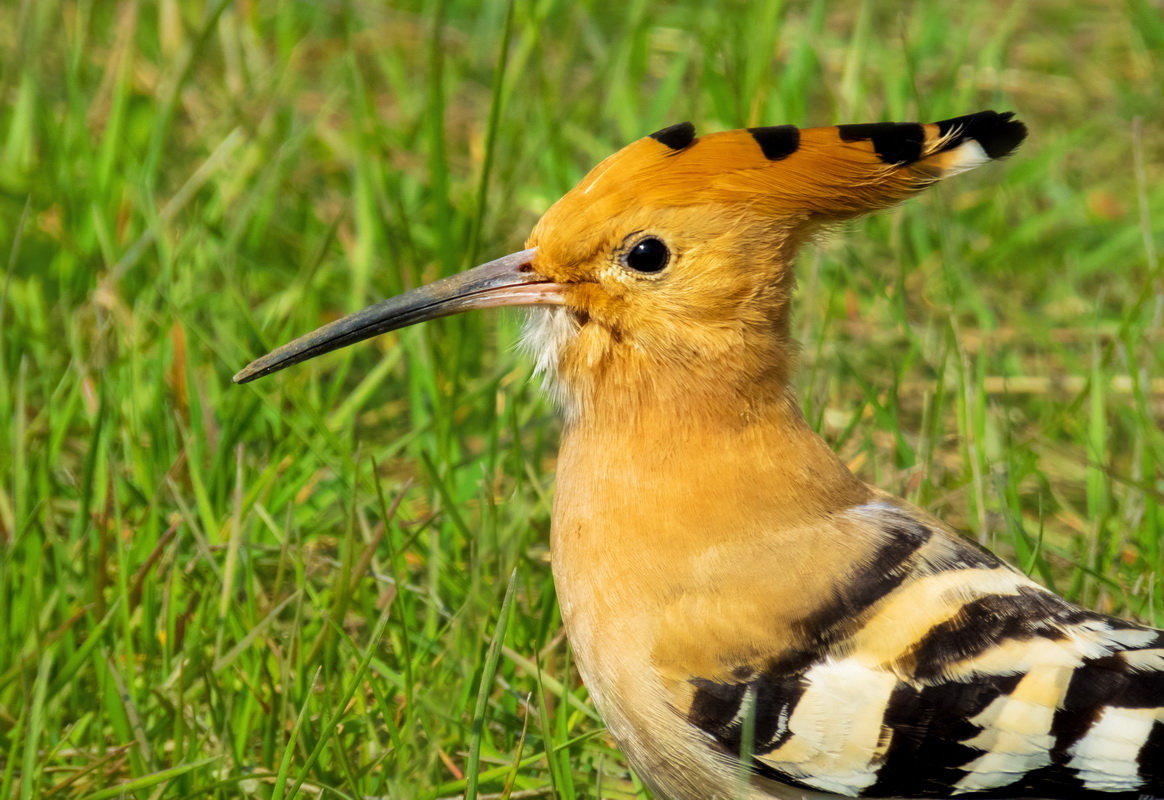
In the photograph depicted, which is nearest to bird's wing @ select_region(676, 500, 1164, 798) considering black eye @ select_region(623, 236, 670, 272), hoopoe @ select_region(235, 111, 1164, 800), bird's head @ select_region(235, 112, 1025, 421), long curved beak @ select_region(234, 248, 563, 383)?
hoopoe @ select_region(235, 111, 1164, 800)

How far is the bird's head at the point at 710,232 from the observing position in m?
1.89

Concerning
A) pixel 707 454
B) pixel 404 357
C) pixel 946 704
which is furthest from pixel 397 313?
pixel 404 357

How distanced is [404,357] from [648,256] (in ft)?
4.20

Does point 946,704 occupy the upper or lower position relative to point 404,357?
lower

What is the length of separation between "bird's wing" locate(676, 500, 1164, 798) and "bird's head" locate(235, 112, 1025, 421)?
0.36 metres

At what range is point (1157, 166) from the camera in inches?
153

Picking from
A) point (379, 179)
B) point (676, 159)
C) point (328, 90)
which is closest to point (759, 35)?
point (379, 179)

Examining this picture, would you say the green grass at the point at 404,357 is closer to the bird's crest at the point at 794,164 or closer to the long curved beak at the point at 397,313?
the long curved beak at the point at 397,313

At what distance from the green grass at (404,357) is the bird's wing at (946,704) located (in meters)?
0.23

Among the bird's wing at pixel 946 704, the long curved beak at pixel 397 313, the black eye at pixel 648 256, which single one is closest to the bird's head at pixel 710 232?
the black eye at pixel 648 256

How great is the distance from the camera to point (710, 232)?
1.90m

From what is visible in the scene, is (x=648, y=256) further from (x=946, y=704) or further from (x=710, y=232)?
(x=946, y=704)

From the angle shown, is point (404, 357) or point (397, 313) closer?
point (397, 313)

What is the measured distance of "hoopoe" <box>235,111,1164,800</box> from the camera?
1737 mm
